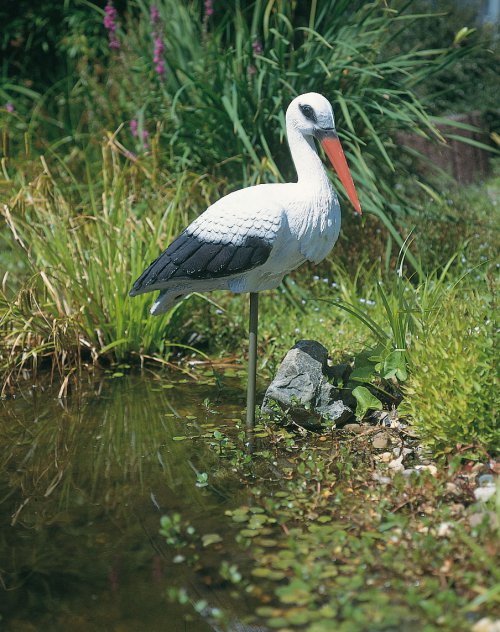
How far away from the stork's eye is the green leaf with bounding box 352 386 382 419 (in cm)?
121

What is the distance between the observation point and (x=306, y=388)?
3.43 meters

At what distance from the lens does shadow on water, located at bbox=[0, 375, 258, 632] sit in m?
2.34

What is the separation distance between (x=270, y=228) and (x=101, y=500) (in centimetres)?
125

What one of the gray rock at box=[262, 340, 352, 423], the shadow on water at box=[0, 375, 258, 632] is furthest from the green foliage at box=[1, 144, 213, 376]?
the gray rock at box=[262, 340, 352, 423]

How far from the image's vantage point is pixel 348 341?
4363 mm

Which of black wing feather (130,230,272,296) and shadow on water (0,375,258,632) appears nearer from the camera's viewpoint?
shadow on water (0,375,258,632)

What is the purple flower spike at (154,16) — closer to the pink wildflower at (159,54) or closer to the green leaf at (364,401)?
the pink wildflower at (159,54)

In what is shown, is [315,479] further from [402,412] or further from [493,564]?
[493,564]

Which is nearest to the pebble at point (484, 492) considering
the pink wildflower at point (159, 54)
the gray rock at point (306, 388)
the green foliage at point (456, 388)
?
the green foliage at point (456, 388)

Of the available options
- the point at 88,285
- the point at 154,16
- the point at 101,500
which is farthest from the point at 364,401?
the point at 154,16

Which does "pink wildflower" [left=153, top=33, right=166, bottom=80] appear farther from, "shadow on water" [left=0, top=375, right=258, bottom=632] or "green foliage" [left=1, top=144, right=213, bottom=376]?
"shadow on water" [left=0, top=375, right=258, bottom=632]

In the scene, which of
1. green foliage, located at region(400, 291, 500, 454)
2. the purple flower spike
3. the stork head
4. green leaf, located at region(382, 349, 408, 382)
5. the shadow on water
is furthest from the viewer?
the purple flower spike

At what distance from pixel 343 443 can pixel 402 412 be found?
29 cm

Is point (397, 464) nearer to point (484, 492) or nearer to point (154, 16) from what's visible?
point (484, 492)
